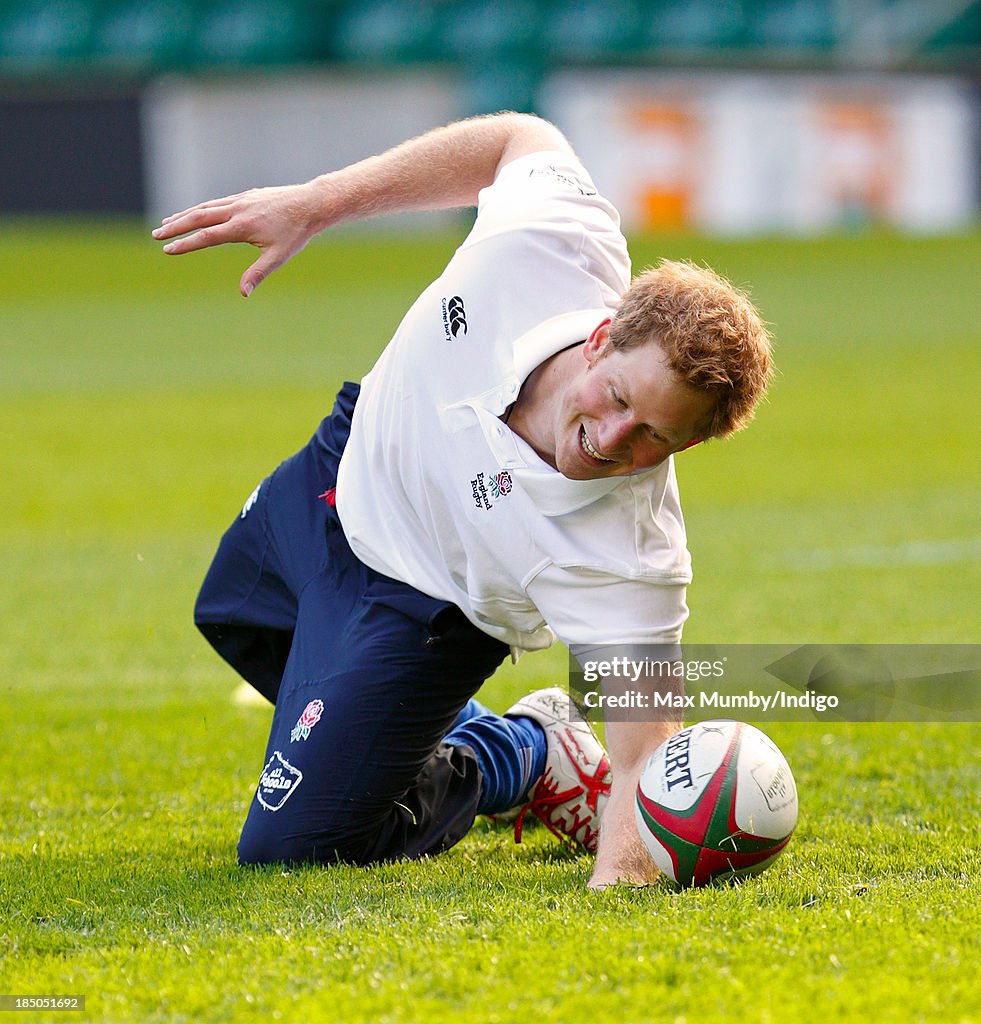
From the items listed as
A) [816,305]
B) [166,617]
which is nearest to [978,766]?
[166,617]

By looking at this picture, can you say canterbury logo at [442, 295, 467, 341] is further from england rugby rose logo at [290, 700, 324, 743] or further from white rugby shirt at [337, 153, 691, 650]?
england rugby rose logo at [290, 700, 324, 743]

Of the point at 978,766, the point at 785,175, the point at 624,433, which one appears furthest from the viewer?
the point at 785,175

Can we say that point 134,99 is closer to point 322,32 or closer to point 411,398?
point 322,32

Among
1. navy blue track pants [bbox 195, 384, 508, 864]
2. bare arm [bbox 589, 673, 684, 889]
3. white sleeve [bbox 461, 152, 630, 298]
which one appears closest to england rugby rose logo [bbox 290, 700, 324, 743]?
navy blue track pants [bbox 195, 384, 508, 864]

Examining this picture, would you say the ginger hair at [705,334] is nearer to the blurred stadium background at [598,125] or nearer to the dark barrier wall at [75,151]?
the blurred stadium background at [598,125]

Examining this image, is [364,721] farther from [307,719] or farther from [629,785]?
[629,785]

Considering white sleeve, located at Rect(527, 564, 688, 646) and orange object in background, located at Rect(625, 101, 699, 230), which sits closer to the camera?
white sleeve, located at Rect(527, 564, 688, 646)

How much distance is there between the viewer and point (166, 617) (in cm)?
721

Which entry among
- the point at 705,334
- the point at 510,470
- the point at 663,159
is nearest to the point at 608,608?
the point at 510,470

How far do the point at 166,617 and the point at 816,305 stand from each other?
55.2ft

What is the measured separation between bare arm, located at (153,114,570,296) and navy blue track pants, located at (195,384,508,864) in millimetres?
709

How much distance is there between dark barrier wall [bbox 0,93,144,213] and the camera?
31172mm

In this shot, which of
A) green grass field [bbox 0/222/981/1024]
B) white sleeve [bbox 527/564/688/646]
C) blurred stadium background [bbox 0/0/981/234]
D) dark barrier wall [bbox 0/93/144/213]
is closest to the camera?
green grass field [bbox 0/222/981/1024]

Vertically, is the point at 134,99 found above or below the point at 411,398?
below
